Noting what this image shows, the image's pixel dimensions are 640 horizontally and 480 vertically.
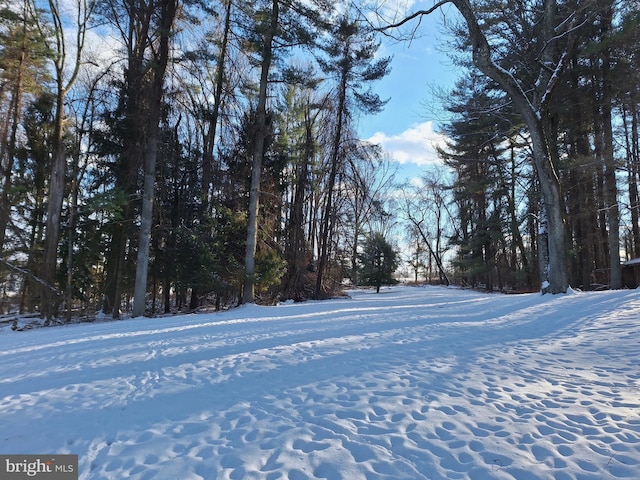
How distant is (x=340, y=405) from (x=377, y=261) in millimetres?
20681

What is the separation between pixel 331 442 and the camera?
2629 millimetres

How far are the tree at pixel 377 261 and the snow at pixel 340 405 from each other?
17107 millimetres

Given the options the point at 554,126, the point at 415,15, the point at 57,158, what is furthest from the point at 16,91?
the point at 554,126

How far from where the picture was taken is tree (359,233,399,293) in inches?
925

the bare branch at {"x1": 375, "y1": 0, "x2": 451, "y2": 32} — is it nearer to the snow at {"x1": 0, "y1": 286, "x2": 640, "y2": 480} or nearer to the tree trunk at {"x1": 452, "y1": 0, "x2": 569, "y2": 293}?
the tree trunk at {"x1": 452, "y1": 0, "x2": 569, "y2": 293}

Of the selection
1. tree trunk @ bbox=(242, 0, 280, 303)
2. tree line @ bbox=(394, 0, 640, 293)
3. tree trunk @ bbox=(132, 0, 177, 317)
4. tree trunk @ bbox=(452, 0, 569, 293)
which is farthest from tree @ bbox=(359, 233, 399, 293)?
tree trunk @ bbox=(132, 0, 177, 317)

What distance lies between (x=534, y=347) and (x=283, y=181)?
14.6m

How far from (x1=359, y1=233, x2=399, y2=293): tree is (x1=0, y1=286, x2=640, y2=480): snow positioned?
56.1 feet

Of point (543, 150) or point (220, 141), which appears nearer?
point (543, 150)

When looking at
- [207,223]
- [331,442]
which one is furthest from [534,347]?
[207,223]

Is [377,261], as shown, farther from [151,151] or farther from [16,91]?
[16,91]

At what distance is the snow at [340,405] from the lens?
2348 mm

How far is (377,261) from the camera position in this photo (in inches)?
930

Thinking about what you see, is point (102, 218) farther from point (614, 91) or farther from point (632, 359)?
point (614, 91)
